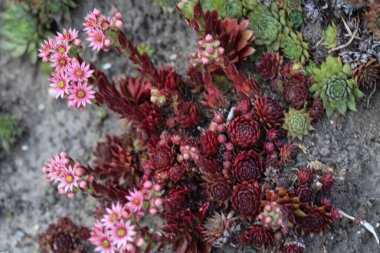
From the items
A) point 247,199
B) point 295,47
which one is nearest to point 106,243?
point 247,199

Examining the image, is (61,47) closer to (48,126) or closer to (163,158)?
(163,158)

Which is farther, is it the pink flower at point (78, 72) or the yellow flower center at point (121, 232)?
the pink flower at point (78, 72)

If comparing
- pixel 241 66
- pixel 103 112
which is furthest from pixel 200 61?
pixel 103 112

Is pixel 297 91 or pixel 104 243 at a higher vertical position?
pixel 297 91

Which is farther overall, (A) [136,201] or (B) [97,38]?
(B) [97,38]

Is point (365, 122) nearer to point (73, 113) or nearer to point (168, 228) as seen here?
point (168, 228)

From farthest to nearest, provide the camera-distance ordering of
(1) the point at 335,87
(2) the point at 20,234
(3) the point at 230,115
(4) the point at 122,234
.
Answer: (2) the point at 20,234
(3) the point at 230,115
(1) the point at 335,87
(4) the point at 122,234

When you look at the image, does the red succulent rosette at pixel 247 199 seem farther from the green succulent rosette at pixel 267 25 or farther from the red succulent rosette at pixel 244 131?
the green succulent rosette at pixel 267 25

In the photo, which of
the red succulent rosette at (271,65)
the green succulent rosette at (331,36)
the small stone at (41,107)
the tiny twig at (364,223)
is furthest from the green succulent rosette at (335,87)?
the small stone at (41,107)
